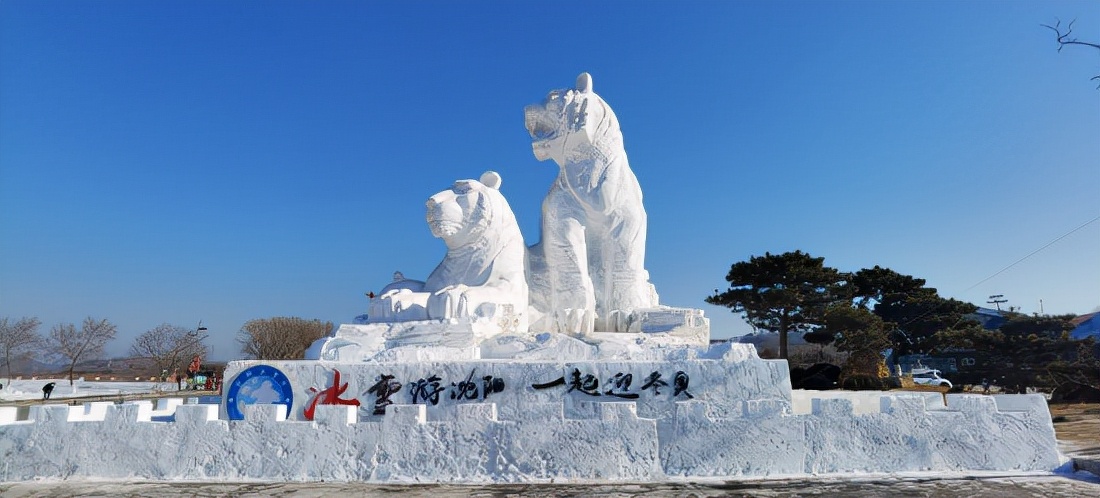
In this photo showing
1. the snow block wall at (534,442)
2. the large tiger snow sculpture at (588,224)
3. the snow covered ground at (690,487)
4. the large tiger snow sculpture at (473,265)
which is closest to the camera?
the snow covered ground at (690,487)

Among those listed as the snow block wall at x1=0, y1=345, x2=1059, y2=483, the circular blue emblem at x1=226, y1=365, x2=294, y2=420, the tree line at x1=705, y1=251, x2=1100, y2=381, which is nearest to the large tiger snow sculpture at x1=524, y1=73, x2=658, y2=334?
the snow block wall at x1=0, y1=345, x2=1059, y2=483

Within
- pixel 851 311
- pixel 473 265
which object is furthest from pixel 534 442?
pixel 851 311

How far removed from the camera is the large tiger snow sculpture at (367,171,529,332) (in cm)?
802

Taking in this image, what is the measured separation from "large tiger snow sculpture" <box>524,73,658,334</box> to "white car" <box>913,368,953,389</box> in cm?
1489

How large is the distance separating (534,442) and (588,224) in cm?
412

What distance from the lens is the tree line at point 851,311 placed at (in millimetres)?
22375

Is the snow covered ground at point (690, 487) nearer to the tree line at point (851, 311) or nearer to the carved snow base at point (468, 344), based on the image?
the carved snow base at point (468, 344)

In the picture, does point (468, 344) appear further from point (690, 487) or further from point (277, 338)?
point (277, 338)

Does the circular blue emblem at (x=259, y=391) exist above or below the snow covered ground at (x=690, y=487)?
above

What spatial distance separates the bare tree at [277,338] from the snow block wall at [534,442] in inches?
820

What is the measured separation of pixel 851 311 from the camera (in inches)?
887

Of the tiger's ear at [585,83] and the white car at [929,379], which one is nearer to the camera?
the tiger's ear at [585,83]

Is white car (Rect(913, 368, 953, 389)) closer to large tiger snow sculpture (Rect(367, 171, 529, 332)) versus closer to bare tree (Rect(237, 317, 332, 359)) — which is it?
large tiger snow sculpture (Rect(367, 171, 529, 332))

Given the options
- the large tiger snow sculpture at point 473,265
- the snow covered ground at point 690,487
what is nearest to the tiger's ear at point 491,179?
the large tiger snow sculpture at point 473,265
